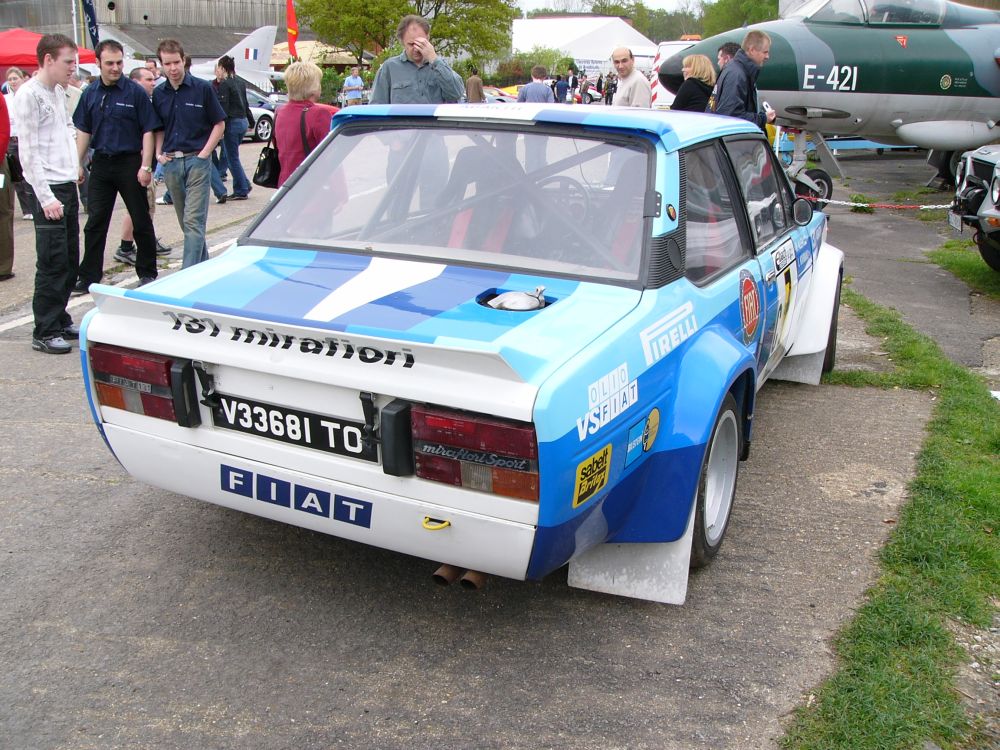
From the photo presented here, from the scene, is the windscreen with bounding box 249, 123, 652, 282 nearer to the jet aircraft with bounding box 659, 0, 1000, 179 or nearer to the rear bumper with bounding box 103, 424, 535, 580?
the rear bumper with bounding box 103, 424, 535, 580

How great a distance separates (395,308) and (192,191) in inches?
188

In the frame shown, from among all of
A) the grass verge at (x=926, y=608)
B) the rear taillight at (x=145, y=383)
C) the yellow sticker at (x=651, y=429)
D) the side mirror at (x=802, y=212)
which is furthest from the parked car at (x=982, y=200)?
the rear taillight at (x=145, y=383)

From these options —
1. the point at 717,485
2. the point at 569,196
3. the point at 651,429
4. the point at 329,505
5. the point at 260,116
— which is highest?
the point at 569,196

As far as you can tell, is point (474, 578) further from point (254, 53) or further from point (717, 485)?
point (254, 53)

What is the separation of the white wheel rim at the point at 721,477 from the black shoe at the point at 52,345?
170 inches

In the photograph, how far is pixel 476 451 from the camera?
8.10ft

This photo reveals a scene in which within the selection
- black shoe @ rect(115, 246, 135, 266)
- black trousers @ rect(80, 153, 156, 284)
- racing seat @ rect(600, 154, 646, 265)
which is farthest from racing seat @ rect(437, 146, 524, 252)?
black shoe @ rect(115, 246, 135, 266)


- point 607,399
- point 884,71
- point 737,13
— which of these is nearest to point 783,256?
point 607,399

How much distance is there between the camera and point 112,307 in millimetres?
2963

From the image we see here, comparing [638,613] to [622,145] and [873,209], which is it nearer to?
[622,145]

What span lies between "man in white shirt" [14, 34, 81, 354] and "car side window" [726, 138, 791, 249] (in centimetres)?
409

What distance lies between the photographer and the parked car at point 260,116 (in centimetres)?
2102

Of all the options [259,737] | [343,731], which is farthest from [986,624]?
[259,737]

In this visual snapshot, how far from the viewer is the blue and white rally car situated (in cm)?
250
